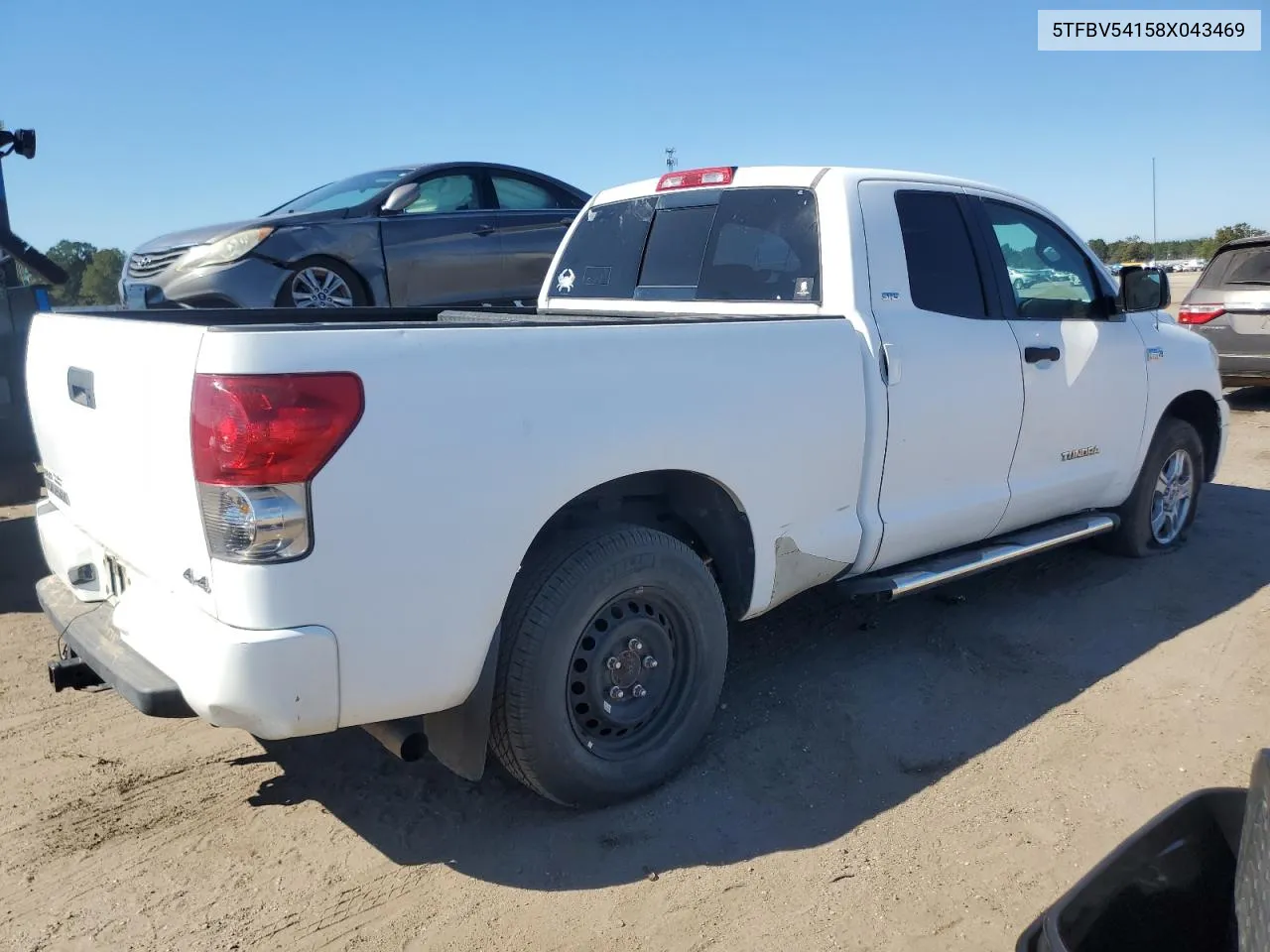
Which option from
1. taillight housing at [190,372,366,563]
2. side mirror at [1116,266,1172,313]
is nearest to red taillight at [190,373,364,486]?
taillight housing at [190,372,366,563]

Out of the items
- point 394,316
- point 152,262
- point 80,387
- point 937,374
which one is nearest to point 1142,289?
point 937,374

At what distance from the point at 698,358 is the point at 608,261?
1853 mm

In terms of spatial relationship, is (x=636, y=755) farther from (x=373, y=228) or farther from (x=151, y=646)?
(x=373, y=228)

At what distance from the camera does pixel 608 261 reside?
4.79 meters

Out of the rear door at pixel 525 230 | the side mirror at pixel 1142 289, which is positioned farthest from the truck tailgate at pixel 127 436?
the rear door at pixel 525 230

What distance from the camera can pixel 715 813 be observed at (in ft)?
10.2

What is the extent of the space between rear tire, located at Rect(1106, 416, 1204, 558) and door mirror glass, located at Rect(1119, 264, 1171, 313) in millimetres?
800

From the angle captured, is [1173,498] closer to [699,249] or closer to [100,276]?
[699,249]

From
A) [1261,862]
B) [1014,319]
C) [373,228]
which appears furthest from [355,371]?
[373,228]

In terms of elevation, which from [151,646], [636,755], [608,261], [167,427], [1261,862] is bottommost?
[636,755]

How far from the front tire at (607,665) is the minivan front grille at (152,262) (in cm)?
563

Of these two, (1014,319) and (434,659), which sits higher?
(1014,319)

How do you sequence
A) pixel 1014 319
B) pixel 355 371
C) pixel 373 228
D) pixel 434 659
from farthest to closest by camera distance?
pixel 373 228, pixel 1014 319, pixel 434 659, pixel 355 371

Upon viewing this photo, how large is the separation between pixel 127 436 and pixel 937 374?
2781 millimetres
